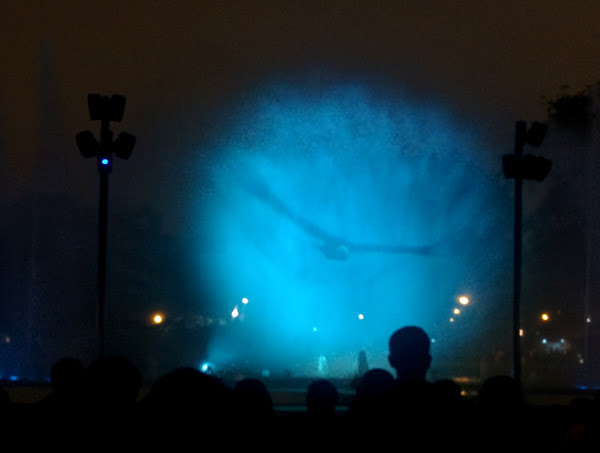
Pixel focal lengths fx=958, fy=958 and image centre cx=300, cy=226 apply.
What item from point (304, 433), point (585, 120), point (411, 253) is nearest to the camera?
point (304, 433)

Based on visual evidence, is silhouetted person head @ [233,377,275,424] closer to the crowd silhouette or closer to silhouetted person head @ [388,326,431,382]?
the crowd silhouette

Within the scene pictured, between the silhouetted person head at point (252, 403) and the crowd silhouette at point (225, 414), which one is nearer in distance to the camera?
the crowd silhouette at point (225, 414)

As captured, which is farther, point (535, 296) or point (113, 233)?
point (113, 233)

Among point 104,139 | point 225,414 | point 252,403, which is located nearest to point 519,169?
point 104,139

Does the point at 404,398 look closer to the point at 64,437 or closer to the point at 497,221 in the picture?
the point at 64,437

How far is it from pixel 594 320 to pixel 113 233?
24.9 m

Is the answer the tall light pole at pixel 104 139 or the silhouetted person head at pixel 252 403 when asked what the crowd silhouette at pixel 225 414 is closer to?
the silhouetted person head at pixel 252 403

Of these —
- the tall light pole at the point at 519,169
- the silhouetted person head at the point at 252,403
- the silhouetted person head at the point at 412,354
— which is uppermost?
the tall light pole at the point at 519,169

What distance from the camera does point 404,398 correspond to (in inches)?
160

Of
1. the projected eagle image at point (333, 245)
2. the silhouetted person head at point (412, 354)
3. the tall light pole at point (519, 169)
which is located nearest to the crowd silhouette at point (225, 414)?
the silhouetted person head at point (412, 354)

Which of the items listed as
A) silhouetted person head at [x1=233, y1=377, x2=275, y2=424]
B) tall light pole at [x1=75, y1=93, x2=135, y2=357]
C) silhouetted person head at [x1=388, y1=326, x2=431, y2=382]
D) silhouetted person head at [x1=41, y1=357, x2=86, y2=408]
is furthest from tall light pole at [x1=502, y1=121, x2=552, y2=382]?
silhouetted person head at [x1=388, y1=326, x2=431, y2=382]

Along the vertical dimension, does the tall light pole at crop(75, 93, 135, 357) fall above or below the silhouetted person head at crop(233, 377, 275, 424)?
above

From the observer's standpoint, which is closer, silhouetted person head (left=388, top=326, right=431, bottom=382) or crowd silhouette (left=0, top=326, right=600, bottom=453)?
crowd silhouette (left=0, top=326, right=600, bottom=453)

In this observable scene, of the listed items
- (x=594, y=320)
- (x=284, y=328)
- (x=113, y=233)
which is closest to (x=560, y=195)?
(x=594, y=320)
